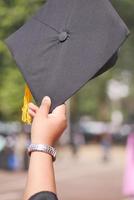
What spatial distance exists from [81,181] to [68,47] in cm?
1619

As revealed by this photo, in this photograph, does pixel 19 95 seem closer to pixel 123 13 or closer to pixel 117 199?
pixel 123 13

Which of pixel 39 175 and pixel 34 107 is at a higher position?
pixel 34 107

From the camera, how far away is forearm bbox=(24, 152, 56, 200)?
93.1 inches

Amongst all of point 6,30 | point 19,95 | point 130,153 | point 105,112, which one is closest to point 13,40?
point 6,30

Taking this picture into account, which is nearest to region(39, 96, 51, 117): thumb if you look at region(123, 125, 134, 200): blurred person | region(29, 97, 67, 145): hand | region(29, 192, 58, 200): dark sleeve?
region(29, 97, 67, 145): hand

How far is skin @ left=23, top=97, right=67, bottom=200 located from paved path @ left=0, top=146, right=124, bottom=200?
967 cm

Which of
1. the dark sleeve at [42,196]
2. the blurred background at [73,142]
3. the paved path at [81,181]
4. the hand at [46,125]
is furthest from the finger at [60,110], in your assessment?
the paved path at [81,181]

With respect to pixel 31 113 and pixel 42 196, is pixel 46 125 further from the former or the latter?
pixel 42 196

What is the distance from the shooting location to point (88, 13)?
2799mm

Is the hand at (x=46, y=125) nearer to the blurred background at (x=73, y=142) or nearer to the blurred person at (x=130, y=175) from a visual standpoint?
the blurred background at (x=73, y=142)

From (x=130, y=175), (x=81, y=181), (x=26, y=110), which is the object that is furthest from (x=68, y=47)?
(x=81, y=181)

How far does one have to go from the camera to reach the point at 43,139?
241 cm

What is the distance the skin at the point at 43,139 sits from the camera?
7.77ft

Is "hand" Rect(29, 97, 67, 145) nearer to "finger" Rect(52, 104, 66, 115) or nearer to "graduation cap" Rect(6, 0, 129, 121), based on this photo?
"finger" Rect(52, 104, 66, 115)
